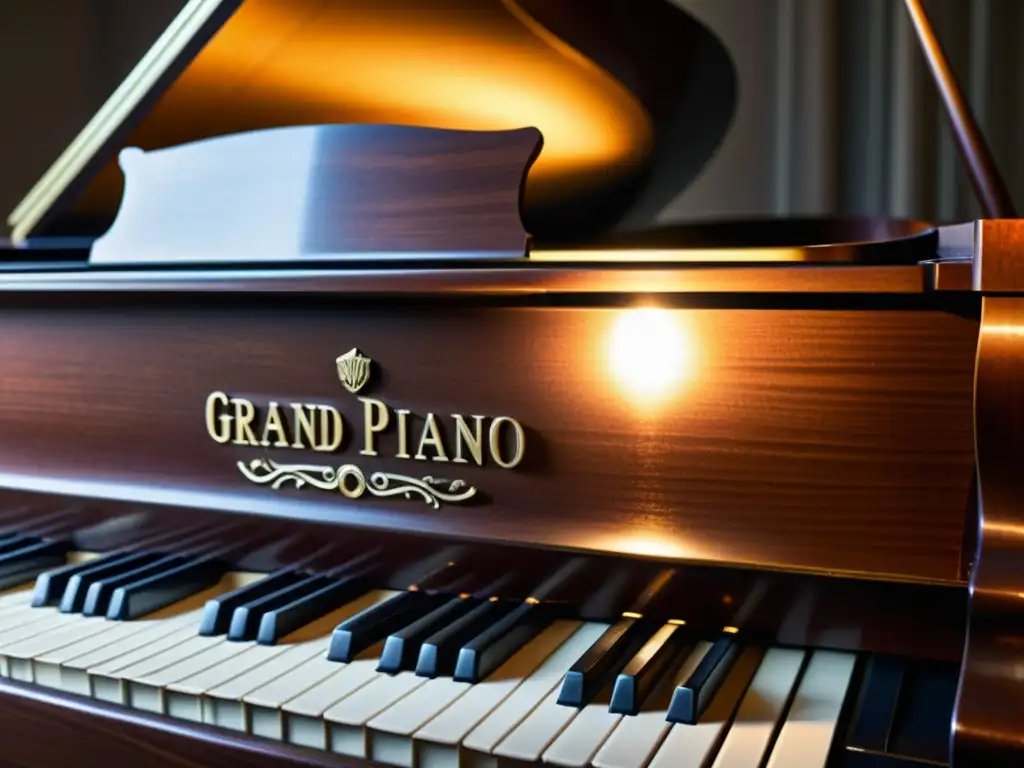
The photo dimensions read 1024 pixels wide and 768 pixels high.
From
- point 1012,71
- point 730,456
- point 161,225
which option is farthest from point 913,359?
point 1012,71

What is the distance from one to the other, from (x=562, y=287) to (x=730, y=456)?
23cm

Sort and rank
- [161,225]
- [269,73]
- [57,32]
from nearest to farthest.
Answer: [161,225]
[269,73]
[57,32]

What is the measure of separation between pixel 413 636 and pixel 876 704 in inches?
16.7

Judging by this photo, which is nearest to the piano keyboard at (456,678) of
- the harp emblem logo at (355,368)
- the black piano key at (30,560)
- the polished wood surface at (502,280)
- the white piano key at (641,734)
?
the white piano key at (641,734)

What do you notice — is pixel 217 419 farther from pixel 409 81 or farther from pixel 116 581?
pixel 409 81

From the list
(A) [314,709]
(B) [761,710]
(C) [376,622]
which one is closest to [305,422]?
(C) [376,622]

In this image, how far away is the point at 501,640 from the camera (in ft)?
3.13

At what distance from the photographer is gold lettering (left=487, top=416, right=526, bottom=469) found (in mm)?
1012

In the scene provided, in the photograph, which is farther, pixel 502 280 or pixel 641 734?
pixel 502 280

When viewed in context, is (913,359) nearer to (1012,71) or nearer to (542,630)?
(542,630)

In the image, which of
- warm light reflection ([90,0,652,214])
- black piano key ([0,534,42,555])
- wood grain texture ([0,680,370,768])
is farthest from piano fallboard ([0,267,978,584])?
warm light reflection ([90,0,652,214])

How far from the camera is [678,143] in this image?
6.09 ft

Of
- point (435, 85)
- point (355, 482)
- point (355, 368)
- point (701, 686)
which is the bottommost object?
point (701, 686)

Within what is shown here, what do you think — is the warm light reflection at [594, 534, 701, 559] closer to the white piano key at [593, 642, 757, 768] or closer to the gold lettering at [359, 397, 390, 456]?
the white piano key at [593, 642, 757, 768]
